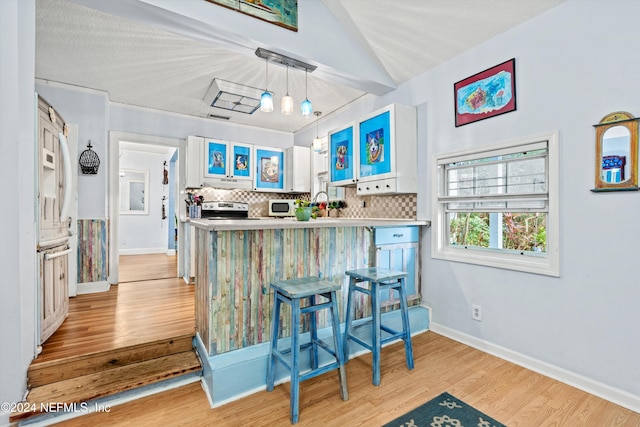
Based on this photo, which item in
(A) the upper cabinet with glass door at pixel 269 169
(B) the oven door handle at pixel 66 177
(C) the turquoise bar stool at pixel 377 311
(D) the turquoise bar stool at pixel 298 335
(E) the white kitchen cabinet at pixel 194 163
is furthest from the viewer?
(A) the upper cabinet with glass door at pixel 269 169

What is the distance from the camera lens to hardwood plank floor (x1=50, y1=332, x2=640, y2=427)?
1.65 metres

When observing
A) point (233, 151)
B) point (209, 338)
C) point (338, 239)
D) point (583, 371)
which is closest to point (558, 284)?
point (583, 371)

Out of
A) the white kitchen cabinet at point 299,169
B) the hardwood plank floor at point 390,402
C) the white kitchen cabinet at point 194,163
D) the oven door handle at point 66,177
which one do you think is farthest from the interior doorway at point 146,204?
the hardwood plank floor at point 390,402

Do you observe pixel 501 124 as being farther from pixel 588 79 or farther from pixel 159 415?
pixel 159 415

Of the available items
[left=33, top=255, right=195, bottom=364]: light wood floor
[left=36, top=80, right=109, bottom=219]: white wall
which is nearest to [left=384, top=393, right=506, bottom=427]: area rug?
[left=33, top=255, right=195, bottom=364]: light wood floor

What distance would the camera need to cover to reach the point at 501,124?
2.38 meters

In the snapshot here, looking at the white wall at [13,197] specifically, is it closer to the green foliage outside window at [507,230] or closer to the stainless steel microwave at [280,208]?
the green foliage outside window at [507,230]

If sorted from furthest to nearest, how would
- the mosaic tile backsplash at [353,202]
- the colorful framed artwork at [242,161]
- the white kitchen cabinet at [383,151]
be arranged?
the colorful framed artwork at [242,161] < the mosaic tile backsplash at [353,202] < the white kitchen cabinet at [383,151]

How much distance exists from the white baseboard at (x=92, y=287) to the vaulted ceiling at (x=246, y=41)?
239 cm

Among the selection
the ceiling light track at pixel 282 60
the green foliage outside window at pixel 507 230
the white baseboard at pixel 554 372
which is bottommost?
the white baseboard at pixel 554 372

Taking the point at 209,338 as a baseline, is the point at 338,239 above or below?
above

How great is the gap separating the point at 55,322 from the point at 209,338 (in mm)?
1462

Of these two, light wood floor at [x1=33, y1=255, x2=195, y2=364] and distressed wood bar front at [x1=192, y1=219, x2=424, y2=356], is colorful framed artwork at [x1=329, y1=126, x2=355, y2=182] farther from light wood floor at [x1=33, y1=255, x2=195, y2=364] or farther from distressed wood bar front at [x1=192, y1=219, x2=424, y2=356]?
light wood floor at [x1=33, y1=255, x2=195, y2=364]

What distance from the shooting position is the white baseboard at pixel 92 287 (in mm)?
3527
